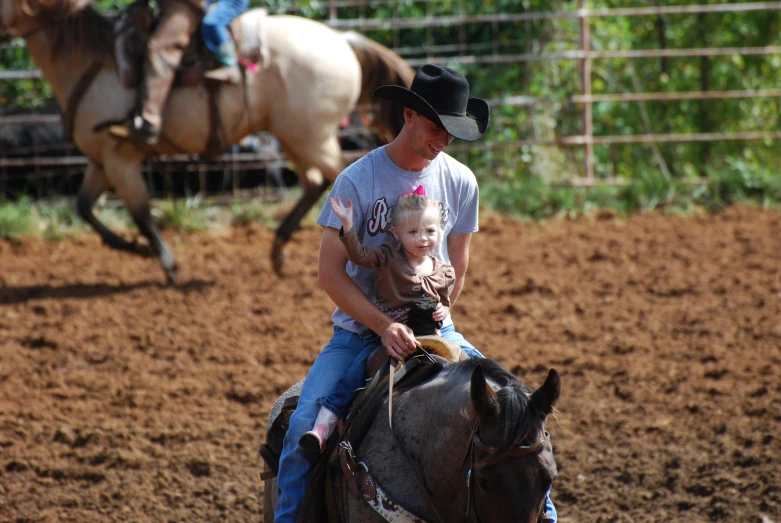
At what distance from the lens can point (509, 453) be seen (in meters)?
2.12

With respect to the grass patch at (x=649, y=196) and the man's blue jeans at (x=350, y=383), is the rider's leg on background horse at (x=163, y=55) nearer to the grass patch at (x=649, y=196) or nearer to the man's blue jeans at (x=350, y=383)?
the grass patch at (x=649, y=196)

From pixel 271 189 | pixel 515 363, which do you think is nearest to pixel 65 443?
pixel 515 363

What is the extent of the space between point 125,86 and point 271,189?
11.0 ft

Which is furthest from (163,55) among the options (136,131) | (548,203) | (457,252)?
(457,252)

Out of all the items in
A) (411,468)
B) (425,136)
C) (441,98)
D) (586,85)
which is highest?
(441,98)

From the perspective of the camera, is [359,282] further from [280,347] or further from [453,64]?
[453,64]

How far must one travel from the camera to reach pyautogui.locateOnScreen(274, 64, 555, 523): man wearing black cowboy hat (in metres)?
2.63

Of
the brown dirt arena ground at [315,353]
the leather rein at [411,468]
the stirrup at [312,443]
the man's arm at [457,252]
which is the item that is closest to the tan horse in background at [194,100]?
the brown dirt arena ground at [315,353]

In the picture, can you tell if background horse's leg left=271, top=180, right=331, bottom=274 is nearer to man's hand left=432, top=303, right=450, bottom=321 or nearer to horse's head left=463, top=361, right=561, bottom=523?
man's hand left=432, top=303, right=450, bottom=321

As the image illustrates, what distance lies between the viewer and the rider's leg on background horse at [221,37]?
24.0ft

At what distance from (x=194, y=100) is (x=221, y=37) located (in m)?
0.59

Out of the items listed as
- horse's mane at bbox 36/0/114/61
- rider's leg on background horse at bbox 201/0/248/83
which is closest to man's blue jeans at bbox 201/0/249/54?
rider's leg on background horse at bbox 201/0/248/83

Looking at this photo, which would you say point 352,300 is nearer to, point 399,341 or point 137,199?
point 399,341

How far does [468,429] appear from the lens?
7.41 feet
